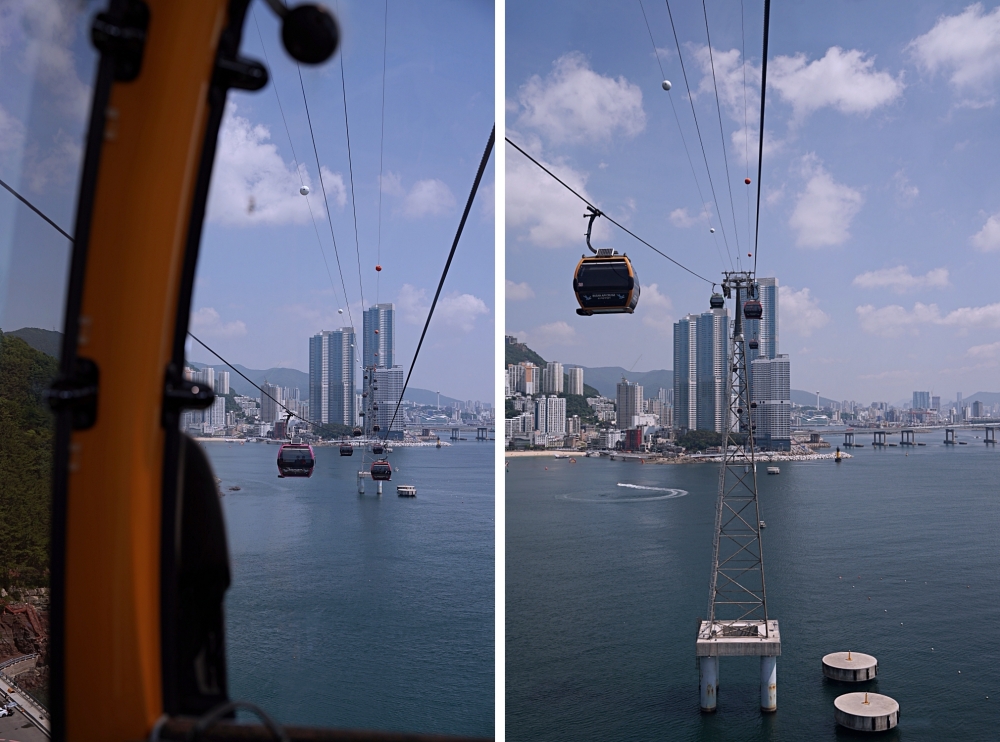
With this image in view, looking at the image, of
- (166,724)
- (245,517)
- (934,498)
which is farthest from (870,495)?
(166,724)

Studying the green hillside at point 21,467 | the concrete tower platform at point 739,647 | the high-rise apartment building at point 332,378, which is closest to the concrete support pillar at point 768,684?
the concrete tower platform at point 739,647

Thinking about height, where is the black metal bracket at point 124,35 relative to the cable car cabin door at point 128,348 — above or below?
above

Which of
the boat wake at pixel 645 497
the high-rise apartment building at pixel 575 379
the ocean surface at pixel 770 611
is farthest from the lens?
the high-rise apartment building at pixel 575 379

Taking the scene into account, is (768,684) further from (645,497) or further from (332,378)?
(332,378)

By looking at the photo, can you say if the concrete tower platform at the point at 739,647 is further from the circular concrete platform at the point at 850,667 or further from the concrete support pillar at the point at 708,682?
the circular concrete platform at the point at 850,667

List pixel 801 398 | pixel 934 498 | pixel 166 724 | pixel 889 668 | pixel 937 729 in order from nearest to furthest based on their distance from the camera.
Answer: pixel 166 724
pixel 937 729
pixel 889 668
pixel 934 498
pixel 801 398

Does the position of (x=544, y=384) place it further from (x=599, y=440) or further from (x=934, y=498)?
(x=934, y=498)
